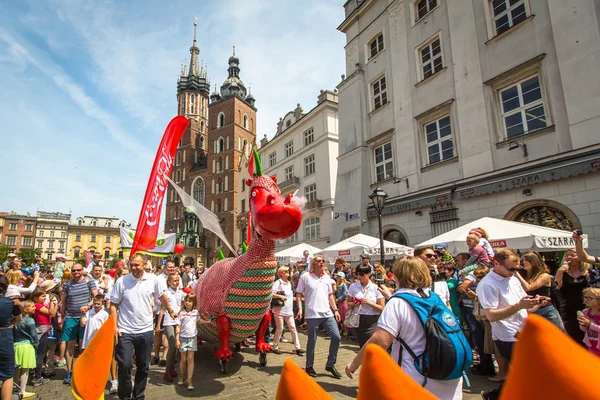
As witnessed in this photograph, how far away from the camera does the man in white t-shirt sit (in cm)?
532

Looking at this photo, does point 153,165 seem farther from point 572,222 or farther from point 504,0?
point 504,0

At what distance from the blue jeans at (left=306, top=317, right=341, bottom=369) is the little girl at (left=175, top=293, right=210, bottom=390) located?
64.7 inches

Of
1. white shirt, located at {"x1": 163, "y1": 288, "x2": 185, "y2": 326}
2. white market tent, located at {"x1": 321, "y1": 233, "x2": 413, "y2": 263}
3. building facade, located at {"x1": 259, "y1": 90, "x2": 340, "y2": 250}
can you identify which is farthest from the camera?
building facade, located at {"x1": 259, "y1": 90, "x2": 340, "y2": 250}

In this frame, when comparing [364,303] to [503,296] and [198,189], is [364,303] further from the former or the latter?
[198,189]

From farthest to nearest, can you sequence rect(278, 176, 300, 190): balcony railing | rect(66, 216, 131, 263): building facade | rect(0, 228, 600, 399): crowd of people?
rect(66, 216, 131, 263): building facade < rect(278, 176, 300, 190): balcony railing < rect(0, 228, 600, 399): crowd of people

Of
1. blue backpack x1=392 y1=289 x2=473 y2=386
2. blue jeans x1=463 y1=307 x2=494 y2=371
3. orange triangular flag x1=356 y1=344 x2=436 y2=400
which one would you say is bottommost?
blue jeans x1=463 y1=307 x2=494 y2=371

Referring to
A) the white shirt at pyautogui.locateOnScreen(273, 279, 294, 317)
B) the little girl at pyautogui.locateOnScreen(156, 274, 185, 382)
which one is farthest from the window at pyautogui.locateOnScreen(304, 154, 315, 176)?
the little girl at pyautogui.locateOnScreen(156, 274, 185, 382)

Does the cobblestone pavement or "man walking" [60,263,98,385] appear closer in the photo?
the cobblestone pavement

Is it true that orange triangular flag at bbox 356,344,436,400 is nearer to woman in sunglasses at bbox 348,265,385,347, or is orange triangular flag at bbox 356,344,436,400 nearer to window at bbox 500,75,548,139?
woman in sunglasses at bbox 348,265,385,347

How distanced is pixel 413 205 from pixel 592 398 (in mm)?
13059

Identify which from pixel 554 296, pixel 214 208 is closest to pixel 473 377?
pixel 554 296

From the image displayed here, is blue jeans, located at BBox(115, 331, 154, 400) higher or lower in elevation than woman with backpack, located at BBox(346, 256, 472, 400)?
lower

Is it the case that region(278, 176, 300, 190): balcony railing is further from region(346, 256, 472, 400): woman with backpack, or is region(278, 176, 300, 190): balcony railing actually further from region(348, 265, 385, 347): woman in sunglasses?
region(346, 256, 472, 400): woman with backpack

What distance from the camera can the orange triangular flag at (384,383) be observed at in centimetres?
66
